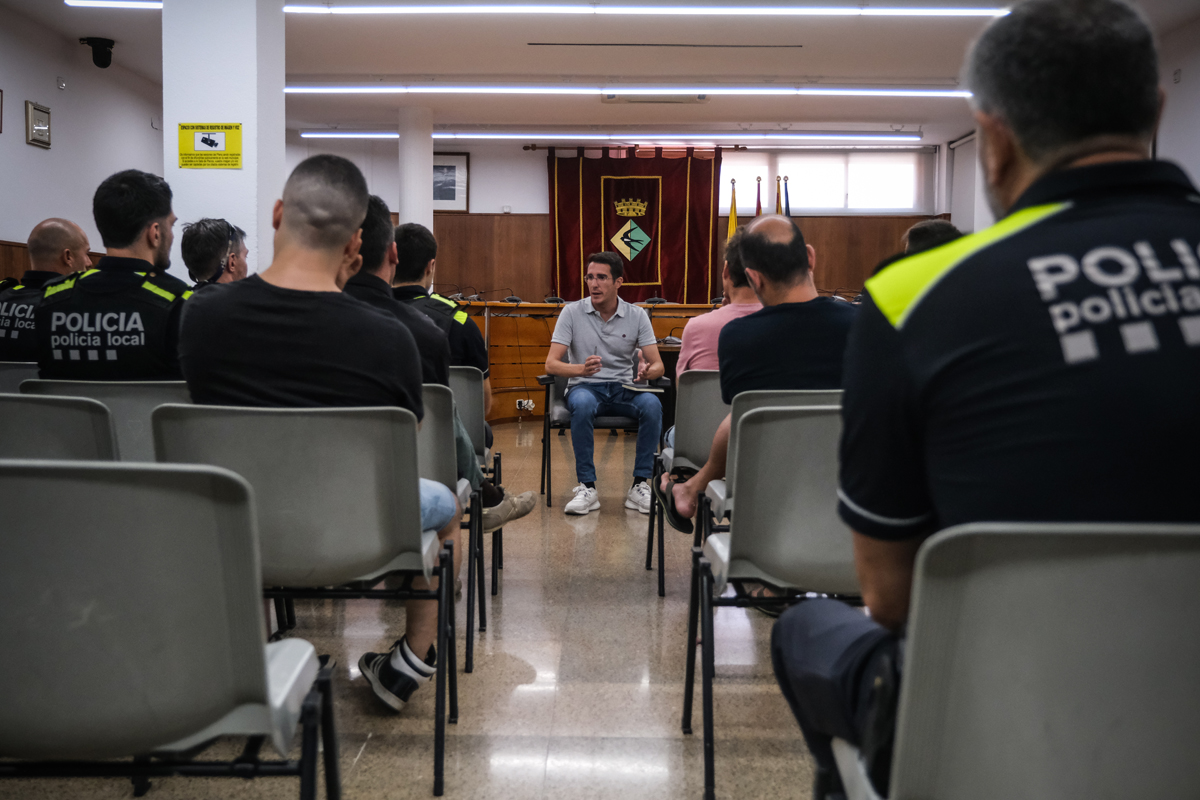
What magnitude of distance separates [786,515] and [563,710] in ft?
2.60

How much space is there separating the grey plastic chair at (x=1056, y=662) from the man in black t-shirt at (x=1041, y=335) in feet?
0.09

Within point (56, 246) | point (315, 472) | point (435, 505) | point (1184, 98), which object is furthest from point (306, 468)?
point (1184, 98)

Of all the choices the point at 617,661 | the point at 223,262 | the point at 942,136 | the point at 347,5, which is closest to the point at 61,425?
the point at 617,661

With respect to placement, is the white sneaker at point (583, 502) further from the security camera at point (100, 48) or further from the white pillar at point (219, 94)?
the security camera at point (100, 48)

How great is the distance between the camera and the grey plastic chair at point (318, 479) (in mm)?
1354

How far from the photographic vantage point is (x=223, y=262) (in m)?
3.67

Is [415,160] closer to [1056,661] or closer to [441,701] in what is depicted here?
[441,701]

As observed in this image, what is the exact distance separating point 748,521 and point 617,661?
2.90ft

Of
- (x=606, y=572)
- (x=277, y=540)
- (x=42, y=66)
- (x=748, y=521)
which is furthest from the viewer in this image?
(x=42, y=66)

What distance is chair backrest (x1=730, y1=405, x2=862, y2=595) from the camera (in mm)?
1511

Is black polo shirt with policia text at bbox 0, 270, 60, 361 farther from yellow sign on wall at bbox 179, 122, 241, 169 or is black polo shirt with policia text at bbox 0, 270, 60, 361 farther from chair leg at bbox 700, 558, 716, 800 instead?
chair leg at bbox 700, 558, 716, 800

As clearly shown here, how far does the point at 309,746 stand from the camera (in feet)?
3.28

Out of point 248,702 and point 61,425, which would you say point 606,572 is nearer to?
point 61,425

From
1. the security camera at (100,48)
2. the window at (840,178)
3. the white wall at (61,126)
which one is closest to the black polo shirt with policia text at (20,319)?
the white wall at (61,126)
